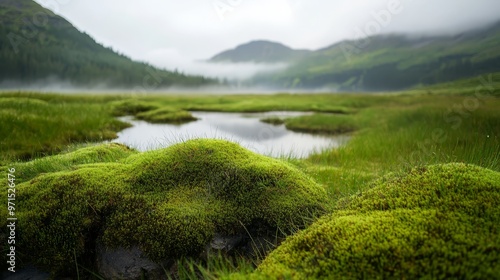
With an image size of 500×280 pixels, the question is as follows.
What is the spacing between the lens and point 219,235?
376cm

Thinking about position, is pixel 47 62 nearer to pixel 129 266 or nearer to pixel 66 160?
pixel 66 160

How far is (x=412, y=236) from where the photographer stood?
2512 mm

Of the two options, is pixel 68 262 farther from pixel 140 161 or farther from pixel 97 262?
pixel 140 161

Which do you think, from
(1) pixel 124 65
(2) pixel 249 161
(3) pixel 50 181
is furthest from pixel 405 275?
(1) pixel 124 65

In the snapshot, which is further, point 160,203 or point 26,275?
point 160,203

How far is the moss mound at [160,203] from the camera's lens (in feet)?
11.7

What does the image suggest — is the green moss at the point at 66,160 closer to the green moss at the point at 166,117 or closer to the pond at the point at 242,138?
the pond at the point at 242,138

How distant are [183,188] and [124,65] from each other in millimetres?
210503

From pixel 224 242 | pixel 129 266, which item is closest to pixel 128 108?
pixel 129 266

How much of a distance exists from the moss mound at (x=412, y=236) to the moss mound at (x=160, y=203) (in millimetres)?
726

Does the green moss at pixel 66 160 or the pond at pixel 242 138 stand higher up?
the green moss at pixel 66 160

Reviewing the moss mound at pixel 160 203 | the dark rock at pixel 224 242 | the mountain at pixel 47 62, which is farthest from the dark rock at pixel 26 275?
the mountain at pixel 47 62

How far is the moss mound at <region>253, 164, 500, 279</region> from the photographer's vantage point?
225 centimetres

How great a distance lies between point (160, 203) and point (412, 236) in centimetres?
285
